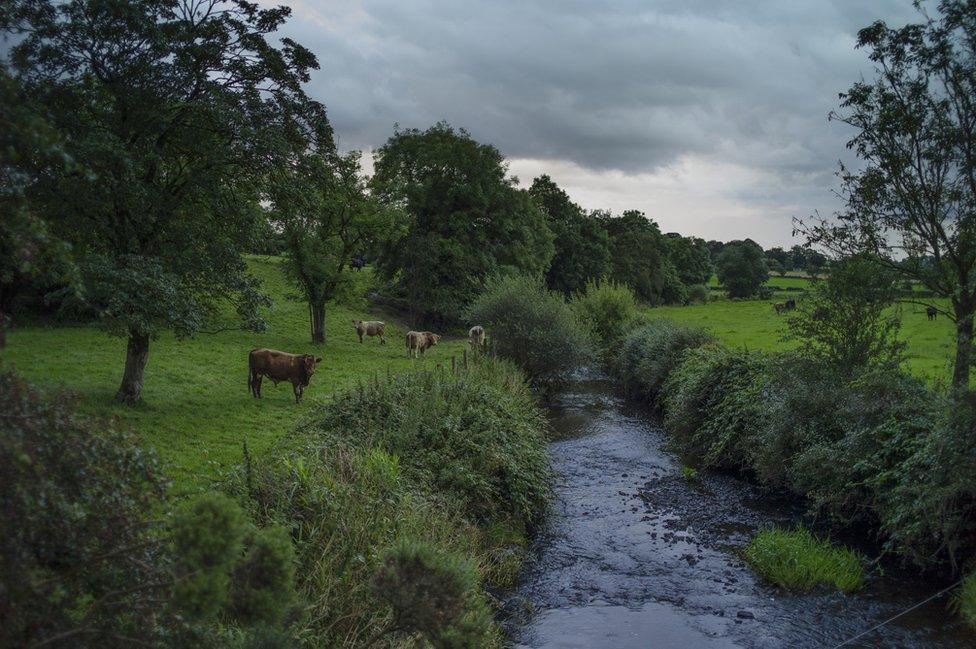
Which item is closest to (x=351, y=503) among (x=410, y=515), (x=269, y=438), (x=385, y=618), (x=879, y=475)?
(x=410, y=515)

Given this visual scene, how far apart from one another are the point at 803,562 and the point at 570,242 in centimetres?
5827

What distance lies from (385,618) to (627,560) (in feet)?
18.5

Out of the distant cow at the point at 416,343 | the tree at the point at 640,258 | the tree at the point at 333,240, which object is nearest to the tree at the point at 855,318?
the distant cow at the point at 416,343

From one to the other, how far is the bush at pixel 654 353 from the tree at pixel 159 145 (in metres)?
15.2

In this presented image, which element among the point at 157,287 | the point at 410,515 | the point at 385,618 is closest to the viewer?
the point at 385,618

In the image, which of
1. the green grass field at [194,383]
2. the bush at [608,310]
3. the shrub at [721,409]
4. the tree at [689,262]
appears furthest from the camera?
the tree at [689,262]

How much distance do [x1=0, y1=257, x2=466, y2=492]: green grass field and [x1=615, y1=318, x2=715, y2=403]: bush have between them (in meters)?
8.19

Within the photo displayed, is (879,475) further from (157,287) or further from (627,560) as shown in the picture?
(157,287)

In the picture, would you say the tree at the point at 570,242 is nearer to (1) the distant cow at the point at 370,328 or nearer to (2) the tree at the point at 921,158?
(1) the distant cow at the point at 370,328

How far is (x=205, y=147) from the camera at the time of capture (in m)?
14.8

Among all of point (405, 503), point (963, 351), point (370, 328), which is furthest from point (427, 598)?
point (370, 328)

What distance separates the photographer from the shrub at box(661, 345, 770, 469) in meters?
16.1

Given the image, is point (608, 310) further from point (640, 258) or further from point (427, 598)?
point (640, 258)

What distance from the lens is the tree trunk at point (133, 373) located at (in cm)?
1556
